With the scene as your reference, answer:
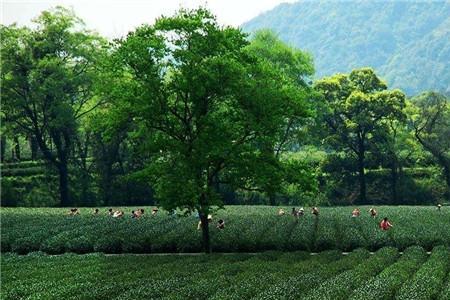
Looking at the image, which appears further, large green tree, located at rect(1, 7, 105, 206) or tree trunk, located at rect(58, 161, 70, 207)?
tree trunk, located at rect(58, 161, 70, 207)

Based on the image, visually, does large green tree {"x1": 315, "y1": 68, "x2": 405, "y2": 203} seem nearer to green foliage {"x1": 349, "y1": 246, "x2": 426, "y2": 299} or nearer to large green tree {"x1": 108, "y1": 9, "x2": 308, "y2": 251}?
large green tree {"x1": 108, "y1": 9, "x2": 308, "y2": 251}

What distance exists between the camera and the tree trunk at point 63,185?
7088 cm

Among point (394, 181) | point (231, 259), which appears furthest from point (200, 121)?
point (394, 181)

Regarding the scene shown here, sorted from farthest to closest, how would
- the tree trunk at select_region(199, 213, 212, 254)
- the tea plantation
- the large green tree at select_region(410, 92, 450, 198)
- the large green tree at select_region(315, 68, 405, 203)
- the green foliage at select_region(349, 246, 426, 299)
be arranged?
the large green tree at select_region(410, 92, 450, 198), the large green tree at select_region(315, 68, 405, 203), the tree trunk at select_region(199, 213, 212, 254), the tea plantation, the green foliage at select_region(349, 246, 426, 299)

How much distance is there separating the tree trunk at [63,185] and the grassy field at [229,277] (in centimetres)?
4160

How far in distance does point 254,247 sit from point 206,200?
16.7 feet

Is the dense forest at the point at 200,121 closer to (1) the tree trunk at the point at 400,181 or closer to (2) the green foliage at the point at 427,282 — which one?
(1) the tree trunk at the point at 400,181

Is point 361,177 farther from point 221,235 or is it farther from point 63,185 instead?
point 221,235

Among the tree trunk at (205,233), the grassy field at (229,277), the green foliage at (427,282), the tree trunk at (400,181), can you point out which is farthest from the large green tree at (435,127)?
the green foliage at (427,282)

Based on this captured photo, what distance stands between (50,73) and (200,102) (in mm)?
41572

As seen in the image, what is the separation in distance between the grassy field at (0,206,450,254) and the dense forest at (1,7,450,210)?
3.64 m

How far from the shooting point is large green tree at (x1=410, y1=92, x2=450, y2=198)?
253ft

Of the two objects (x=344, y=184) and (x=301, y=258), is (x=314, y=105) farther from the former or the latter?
(x=301, y=258)

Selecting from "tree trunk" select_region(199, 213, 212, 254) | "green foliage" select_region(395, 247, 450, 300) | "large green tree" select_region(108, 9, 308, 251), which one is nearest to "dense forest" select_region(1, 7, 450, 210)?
"large green tree" select_region(108, 9, 308, 251)
